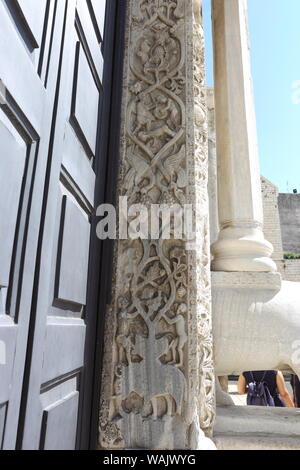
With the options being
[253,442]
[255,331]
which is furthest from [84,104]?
[253,442]

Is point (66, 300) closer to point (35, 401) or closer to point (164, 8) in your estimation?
point (35, 401)

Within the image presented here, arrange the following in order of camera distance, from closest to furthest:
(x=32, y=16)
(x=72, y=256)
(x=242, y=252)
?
(x=32, y=16), (x=72, y=256), (x=242, y=252)

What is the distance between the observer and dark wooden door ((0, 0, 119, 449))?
72 cm

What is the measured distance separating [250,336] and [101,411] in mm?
744

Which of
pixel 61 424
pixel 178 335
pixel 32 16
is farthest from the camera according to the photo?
pixel 178 335

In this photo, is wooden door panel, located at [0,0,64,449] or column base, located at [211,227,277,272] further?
column base, located at [211,227,277,272]

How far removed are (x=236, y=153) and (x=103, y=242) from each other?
1166 millimetres

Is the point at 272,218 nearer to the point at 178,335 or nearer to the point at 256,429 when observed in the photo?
the point at 256,429

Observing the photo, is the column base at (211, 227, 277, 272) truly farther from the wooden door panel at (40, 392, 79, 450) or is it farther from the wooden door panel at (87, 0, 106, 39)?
the wooden door panel at (87, 0, 106, 39)

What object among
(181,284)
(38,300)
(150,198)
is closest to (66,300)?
(38,300)

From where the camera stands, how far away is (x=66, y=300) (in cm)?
102

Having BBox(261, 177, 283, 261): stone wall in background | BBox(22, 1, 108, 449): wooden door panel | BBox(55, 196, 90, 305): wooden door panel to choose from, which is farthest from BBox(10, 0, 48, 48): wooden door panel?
BBox(261, 177, 283, 261): stone wall in background

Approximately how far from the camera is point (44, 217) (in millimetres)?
873

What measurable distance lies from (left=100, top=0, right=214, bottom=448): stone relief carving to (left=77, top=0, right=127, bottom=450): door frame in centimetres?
5
